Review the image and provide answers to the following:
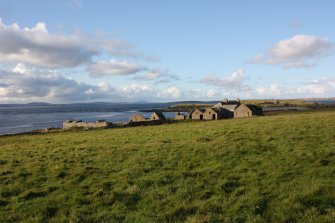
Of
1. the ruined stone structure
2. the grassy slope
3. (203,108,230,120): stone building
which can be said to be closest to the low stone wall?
the ruined stone structure

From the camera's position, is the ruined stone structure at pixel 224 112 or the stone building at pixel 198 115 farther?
the stone building at pixel 198 115

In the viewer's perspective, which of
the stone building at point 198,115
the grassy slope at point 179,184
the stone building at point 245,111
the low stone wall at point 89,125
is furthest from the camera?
the stone building at point 198,115

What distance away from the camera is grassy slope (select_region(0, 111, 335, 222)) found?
35.4 ft

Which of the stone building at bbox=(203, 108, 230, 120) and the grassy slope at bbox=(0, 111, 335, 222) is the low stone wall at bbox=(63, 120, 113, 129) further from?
the grassy slope at bbox=(0, 111, 335, 222)

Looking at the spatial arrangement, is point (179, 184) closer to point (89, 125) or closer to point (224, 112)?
point (89, 125)

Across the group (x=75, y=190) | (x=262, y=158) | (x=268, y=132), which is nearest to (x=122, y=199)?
(x=75, y=190)

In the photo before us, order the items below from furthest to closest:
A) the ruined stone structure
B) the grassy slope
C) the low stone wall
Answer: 1. the ruined stone structure
2. the low stone wall
3. the grassy slope

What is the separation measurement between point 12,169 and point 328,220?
54.4ft

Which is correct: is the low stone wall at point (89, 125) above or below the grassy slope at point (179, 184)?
below

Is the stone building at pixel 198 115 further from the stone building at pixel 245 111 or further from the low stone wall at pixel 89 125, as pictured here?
the low stone wall at pixel 89 125

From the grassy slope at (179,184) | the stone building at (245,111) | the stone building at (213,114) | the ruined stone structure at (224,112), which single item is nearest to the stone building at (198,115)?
the ruined stone structure at (224,112)

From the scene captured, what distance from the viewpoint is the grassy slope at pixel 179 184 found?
35.4ft

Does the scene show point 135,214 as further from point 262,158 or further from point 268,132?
point 268,132

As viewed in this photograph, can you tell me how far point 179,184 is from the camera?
14.1 meters
